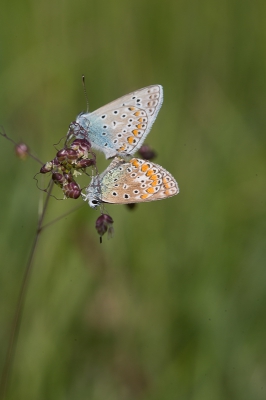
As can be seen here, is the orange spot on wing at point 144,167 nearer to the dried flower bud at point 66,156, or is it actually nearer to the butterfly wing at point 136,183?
the butterfly wing at point 136,183

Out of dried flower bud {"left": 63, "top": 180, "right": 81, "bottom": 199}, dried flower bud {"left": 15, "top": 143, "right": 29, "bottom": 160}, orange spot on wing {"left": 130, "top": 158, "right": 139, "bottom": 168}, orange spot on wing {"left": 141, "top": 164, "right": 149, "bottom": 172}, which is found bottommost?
dried flower bud {"left": 63, "top": 180, "right": 81, "bottom": 199}

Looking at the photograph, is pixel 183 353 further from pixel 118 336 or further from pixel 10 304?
pixel 10 304

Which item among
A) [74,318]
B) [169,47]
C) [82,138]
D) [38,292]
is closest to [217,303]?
[74,318]

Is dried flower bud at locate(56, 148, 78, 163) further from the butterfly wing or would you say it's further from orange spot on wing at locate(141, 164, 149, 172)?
orange spot on wing at locate(141, 164, 149, 172)

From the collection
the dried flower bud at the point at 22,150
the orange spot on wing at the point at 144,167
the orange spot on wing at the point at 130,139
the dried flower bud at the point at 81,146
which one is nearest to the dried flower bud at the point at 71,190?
the dried flower bud at the point at 81,146

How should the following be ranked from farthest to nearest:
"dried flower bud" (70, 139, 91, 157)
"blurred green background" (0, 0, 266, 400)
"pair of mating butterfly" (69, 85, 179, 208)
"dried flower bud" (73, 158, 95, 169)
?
"blurred green background" (0, 0, 266, 400)
"pair of mating butterfly" (69, 85, 179, 208)
"dried flower bud" (70, 139, 91, 157)
"dried flower bud" (73, 158, 95, 169)

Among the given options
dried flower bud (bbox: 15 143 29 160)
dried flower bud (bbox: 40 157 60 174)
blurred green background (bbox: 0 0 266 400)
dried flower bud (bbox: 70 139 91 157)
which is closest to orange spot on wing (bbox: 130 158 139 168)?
dried flower bud (bbox: 70 139 91 157)

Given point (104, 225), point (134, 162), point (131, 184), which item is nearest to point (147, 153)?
point (134, 162)

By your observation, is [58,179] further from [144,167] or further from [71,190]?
[144,167]
